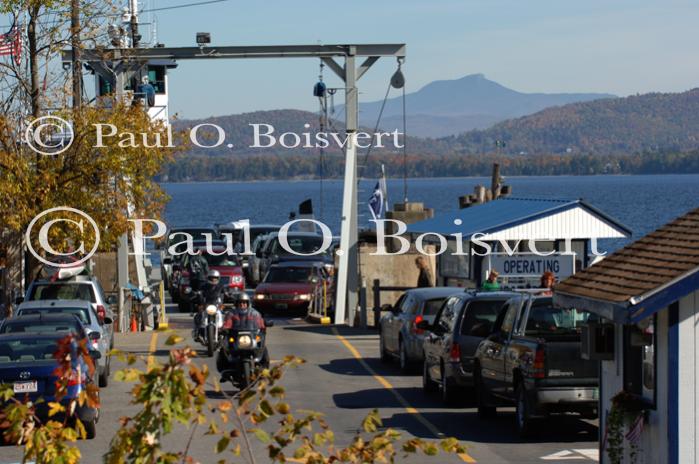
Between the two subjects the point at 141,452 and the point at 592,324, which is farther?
the point at 592,324

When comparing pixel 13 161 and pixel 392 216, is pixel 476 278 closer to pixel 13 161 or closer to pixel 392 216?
pixel 13 161

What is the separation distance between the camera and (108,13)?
29938mm

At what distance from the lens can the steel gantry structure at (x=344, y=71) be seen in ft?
108

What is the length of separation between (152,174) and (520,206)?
26.5ft

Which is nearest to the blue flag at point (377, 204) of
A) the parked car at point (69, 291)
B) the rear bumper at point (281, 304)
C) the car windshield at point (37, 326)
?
the rear bumper at point (281, 304)

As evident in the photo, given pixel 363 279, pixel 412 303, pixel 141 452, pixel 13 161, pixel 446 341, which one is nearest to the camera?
pixel 141 452

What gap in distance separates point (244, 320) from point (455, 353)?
3441mm

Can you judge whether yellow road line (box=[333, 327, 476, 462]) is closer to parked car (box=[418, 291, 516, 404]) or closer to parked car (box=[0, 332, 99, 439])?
parked car (box=[418, 291, 516, 404])

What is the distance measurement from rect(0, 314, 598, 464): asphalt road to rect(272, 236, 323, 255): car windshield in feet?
56.9

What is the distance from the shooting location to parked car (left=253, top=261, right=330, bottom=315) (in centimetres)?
3766

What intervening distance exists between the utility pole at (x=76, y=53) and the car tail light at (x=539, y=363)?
15.9 m

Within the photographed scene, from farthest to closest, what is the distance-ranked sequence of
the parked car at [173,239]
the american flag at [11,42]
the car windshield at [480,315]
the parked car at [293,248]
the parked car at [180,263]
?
the parked car at [173,239] → the parked car at [293,248] → the parked car at [180,263] → the american flag at [11,42] → the car windshield at [480,315]

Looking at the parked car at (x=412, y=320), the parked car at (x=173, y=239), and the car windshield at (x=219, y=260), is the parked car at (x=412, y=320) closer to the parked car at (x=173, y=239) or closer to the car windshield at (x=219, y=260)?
the car windshield at (x=219, y=260)

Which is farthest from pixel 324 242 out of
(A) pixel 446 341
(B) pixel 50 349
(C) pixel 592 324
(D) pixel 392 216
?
(C) pixel 592 324
